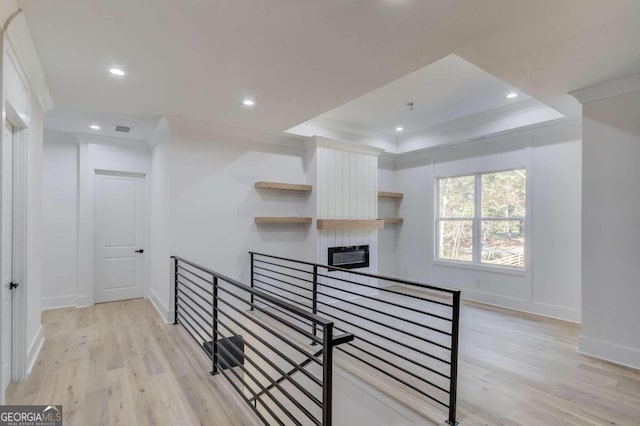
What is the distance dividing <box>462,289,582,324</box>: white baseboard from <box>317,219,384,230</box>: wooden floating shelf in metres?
2.05

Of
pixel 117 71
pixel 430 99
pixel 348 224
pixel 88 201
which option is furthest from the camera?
pixel 348 224

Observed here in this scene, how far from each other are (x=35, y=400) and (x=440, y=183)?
20.9 ft

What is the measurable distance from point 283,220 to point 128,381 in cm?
290

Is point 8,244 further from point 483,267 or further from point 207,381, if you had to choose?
point 483,267

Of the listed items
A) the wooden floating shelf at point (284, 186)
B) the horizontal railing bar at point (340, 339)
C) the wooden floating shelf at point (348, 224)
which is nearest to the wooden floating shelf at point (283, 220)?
the wooden floating shelf at point (348, 224)

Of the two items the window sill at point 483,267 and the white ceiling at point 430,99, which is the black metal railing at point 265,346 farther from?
the window sill at point 483,267

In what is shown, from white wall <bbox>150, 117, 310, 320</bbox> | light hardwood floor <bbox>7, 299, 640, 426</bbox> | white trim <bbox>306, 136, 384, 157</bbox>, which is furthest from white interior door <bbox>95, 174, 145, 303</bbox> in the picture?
white trim <bbox>306, 136, 384, 157</bbox>

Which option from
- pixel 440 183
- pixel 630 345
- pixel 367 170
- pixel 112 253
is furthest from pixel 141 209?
pixel 630 345

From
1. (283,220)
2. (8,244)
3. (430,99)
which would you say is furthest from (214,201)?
(430,99)

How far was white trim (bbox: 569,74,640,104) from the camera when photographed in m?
3.02

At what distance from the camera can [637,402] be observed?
2473 millimetres

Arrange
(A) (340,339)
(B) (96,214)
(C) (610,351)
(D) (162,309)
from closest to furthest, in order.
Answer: (A) (340,339) < (C) (610,351) < (D) (162,309) < (B) (96,214)

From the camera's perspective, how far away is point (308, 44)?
244cm

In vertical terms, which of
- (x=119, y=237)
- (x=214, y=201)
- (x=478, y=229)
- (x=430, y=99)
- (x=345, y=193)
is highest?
(x=430, y=99)
